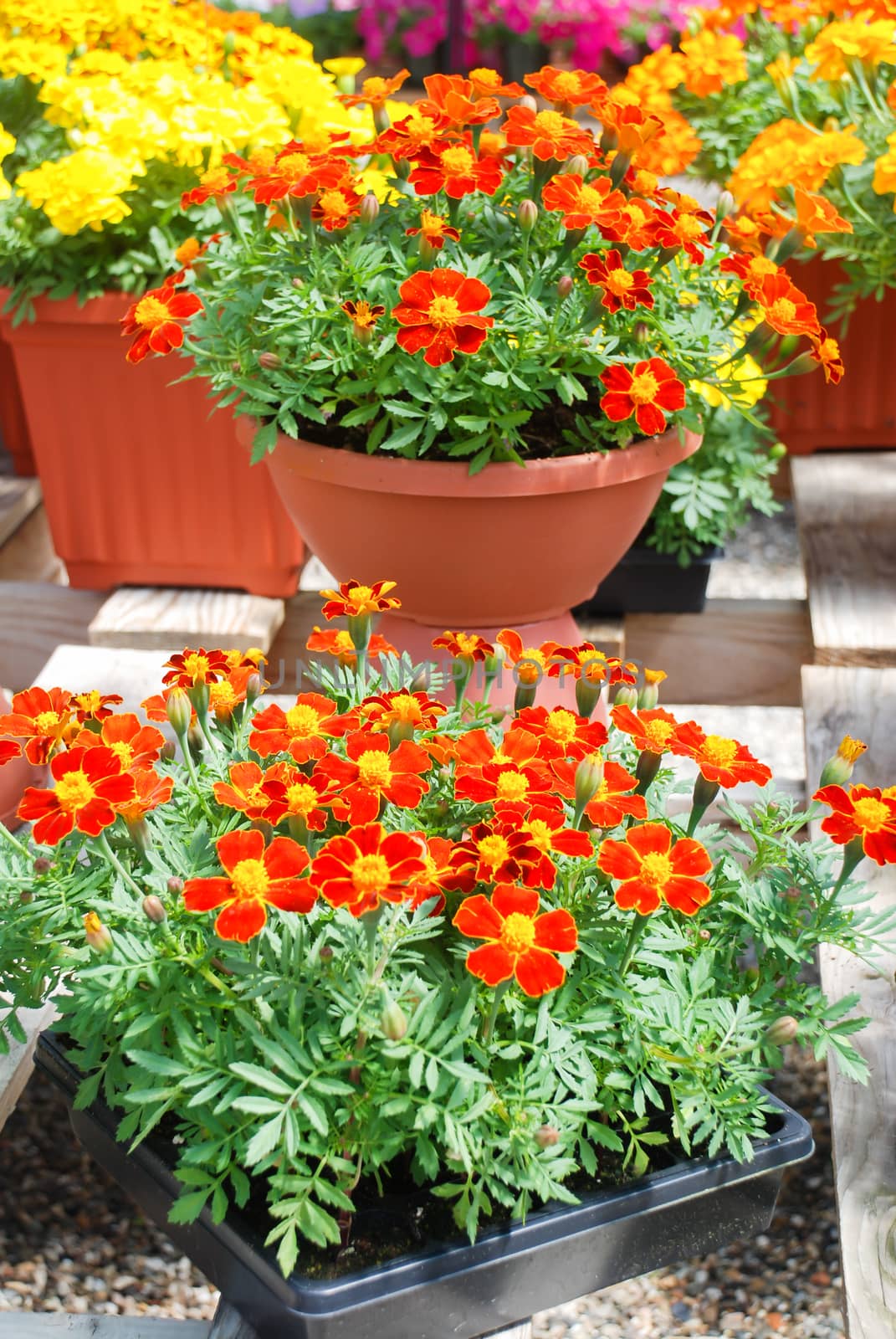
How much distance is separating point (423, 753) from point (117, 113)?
1228 mm

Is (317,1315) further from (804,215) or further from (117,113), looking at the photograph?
(117,113)

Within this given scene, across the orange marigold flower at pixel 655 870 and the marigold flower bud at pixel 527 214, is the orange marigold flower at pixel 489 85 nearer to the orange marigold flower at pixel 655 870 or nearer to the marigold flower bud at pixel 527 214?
the marigold flower bud at pixel 527 214

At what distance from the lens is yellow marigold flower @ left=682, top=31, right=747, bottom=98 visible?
214 centimetres

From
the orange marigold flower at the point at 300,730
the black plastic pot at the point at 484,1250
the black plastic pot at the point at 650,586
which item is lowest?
the black plastic pot at the point at 650,586

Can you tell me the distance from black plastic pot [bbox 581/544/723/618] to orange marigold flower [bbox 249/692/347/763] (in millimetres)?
1023

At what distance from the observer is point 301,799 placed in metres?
0.81

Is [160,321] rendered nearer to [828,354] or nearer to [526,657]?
[526,657]

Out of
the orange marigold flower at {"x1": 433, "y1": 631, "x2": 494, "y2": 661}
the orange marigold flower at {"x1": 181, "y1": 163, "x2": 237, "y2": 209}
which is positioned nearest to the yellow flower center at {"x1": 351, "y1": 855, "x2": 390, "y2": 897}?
the orange marigold flower at {"x1": 433, "y1": 631, "x2": 494, "y2": 661}

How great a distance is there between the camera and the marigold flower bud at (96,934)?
771mm

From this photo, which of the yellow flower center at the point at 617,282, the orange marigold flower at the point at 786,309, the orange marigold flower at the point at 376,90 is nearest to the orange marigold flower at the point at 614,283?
the yellow flower center at the point at 617,282

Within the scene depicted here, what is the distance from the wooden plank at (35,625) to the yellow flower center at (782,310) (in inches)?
44.8

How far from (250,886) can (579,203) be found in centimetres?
75

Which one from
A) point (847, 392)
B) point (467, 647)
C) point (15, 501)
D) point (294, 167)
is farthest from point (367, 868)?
point (847, 392)

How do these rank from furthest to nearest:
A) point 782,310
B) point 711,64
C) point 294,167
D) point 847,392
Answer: point 847,392, point 711,64, point 294,167, point 782,310
